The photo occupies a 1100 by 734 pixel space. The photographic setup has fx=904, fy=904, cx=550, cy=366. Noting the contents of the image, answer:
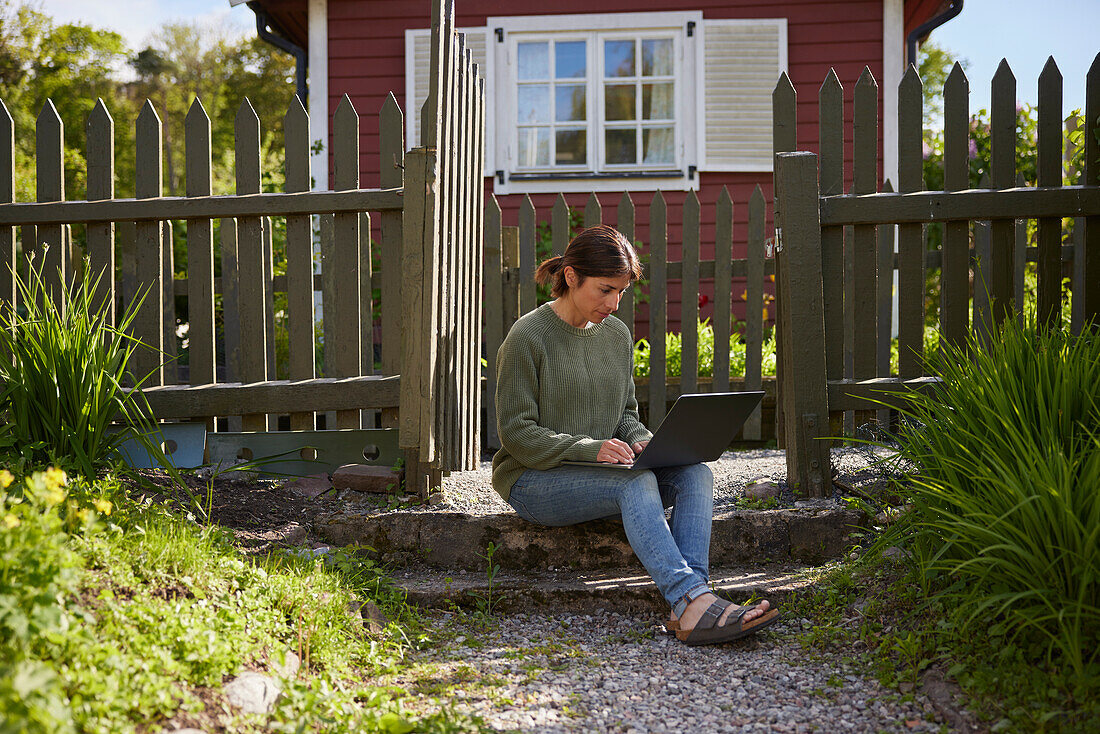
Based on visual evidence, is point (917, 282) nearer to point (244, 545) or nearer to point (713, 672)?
point (713, 672)

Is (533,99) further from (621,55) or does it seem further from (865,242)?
(865,242)

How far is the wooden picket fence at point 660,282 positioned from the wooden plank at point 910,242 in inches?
59.8

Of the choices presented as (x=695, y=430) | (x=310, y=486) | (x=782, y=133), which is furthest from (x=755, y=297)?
(x=310, y=486)

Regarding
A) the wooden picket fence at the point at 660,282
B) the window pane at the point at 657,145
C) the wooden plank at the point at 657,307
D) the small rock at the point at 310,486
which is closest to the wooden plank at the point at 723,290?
the wooden picket fence at the point at 660,282

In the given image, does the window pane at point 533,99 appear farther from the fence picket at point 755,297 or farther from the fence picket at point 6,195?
the fence picket at point 6,195

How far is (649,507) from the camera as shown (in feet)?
9.66

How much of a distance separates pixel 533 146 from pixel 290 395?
4.53m

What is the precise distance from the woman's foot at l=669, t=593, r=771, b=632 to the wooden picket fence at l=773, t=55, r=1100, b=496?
3.23 feet

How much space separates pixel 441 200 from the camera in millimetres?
3689

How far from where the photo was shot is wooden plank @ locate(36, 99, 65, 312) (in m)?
4.00

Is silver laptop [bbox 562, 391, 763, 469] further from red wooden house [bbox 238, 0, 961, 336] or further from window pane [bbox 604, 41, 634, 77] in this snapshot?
window pane [bbox 604, 41, 634, 77]

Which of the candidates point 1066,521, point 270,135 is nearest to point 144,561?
point 1066,521

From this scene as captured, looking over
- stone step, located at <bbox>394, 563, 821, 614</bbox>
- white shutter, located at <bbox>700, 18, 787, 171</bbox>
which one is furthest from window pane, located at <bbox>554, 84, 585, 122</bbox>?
stone step, located at <bbox>394, 563, 821, 614</bbox>

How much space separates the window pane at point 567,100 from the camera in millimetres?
7895
